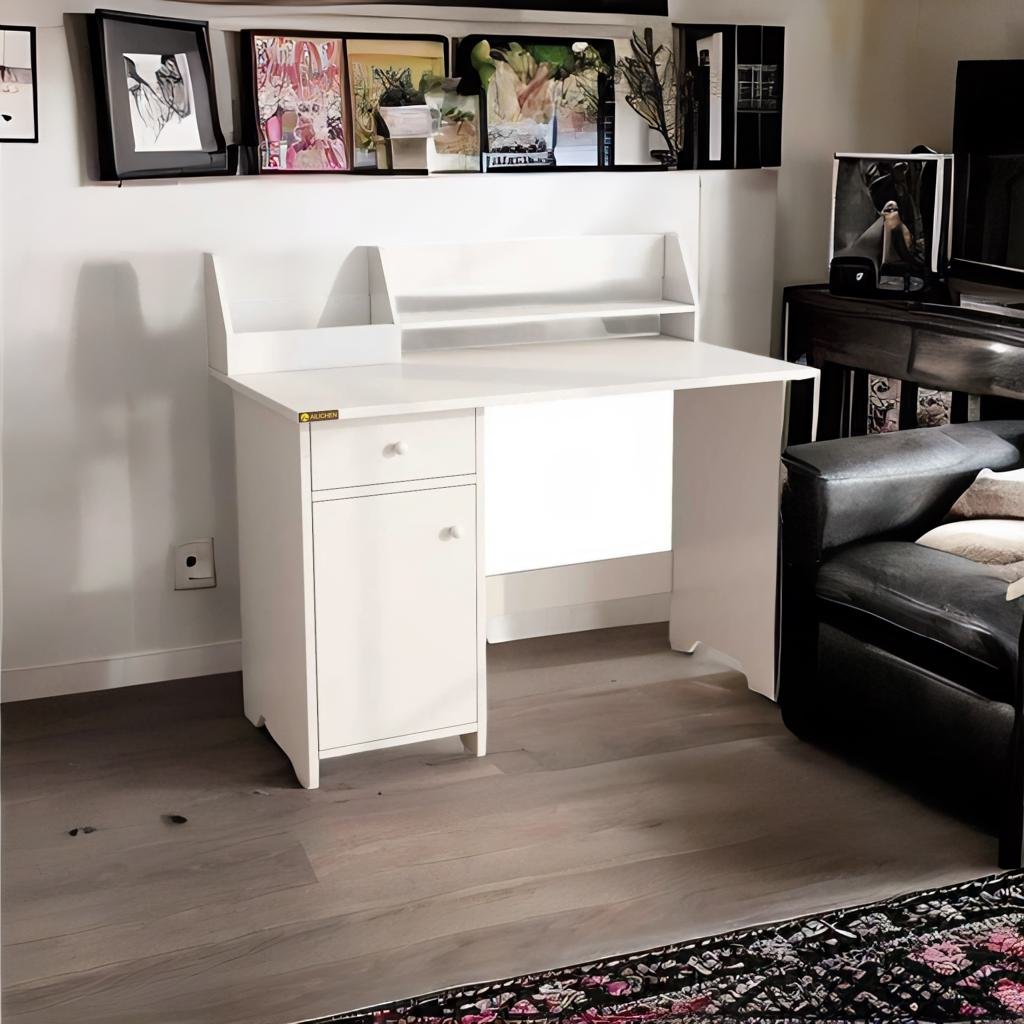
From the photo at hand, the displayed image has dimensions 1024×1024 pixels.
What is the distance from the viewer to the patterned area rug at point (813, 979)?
156cm

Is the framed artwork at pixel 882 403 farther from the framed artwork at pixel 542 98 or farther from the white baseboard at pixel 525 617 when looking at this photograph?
the framed artwork at pixel 542 98

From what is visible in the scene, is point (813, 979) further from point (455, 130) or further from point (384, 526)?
point (455, 130)

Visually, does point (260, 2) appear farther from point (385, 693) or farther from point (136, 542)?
point (385, 693)

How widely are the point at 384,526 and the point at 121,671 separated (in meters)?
0.94

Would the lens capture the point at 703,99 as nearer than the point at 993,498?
No

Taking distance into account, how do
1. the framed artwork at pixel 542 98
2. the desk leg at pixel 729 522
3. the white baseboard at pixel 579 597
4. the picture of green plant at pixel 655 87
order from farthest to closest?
the white baseboard at pixel 579 597, the picture of green plant at pixel 655 87, the framed artwork at pixel 542 98, the desk leg at pixel 729 522

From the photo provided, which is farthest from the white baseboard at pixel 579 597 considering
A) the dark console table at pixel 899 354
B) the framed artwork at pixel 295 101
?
the framed artwork at pixel 295 101

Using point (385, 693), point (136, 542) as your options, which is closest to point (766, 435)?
point (385, 693)

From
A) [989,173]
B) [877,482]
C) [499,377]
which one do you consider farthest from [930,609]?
[989,173]

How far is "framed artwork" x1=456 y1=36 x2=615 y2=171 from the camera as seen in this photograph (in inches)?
125

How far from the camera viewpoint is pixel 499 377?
2766 millimetres

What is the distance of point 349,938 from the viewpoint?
214 centimetres

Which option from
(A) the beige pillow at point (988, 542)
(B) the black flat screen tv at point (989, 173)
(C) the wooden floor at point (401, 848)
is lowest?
(C) the wooden floor at point (401, 848)

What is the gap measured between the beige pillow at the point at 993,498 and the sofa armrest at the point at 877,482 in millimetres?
65
